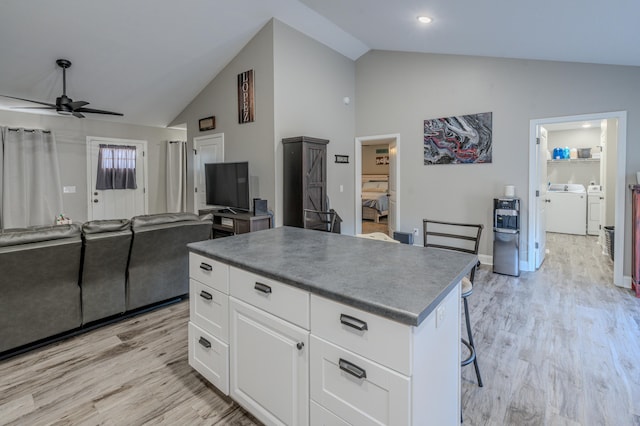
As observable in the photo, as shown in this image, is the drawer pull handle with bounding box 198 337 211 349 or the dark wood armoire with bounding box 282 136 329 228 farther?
the dark wood armoire with bounding box 282 136 329 228

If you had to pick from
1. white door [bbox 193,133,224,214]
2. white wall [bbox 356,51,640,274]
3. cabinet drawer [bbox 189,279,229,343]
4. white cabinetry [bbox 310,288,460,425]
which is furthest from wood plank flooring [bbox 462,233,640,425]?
white door [bbox 193,133,224,214]

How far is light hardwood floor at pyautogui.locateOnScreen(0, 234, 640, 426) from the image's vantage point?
186 centimetres

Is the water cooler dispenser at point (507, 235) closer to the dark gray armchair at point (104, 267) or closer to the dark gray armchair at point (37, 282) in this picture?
the dark gray armchair at point (104, 267)

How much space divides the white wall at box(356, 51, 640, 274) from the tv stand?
8.35 ft

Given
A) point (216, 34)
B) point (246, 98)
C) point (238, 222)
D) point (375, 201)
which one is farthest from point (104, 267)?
point (375, 201)

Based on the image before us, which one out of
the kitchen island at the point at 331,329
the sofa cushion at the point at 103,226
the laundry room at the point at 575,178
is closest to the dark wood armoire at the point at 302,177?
the sofa cushion at the point at 103,226

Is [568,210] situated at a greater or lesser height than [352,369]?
greater

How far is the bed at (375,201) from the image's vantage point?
8.56m

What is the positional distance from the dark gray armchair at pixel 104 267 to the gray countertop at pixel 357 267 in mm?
1124

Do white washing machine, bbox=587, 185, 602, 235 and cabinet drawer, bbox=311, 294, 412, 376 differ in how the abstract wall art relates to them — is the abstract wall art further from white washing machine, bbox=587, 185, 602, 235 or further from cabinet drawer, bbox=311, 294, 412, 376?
cabinet drawer, bbox=311, 294, 412, 376

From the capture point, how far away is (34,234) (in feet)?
7.68

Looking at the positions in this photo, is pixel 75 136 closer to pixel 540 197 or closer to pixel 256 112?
pixel 256 112

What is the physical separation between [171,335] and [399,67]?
5199mm

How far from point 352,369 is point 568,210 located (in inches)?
318
